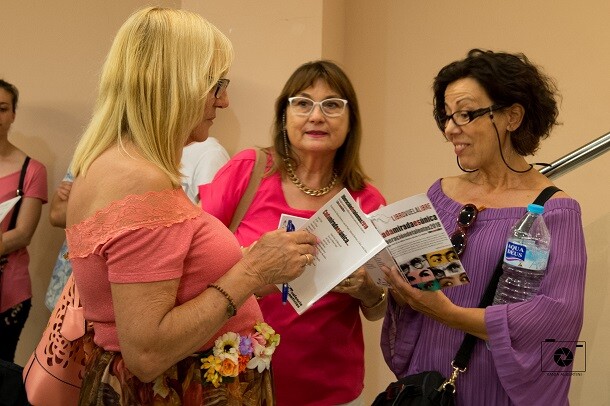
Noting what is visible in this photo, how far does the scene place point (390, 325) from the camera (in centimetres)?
243

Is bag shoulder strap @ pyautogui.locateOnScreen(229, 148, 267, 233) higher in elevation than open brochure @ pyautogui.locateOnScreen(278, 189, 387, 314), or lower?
lower

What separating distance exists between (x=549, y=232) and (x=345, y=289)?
0.70m

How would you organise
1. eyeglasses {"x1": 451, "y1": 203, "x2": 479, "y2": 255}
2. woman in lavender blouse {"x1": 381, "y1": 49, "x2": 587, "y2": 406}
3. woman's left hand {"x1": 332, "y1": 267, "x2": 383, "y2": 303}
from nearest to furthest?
woman in lavender blouse {"x1": 381, "y1": 49, "x2": 587, "y2": 406}
eyeglasses {"x1": 451, "y1": 203, "x2": 479, "y2": 255}
woman's left hand {"x1": 332, "y1": 267, "x2": 383, "y2": 303}

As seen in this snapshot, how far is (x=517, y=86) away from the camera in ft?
7.35

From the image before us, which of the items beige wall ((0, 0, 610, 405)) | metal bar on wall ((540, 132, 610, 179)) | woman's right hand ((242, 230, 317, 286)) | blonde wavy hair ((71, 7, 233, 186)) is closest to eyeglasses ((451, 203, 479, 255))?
woman's right hand ((242, 230, 317, 286))

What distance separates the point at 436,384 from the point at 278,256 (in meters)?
0.61

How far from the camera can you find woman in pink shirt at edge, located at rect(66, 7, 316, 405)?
1.62 meters

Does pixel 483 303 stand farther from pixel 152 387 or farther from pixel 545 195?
pixel 152 387

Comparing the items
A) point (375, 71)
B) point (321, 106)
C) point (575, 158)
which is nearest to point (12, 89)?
point (375, 71)

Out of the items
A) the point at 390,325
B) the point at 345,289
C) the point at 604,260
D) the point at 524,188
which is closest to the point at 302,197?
the point at 345,289

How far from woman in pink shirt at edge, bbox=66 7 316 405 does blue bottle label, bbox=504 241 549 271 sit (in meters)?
0.61

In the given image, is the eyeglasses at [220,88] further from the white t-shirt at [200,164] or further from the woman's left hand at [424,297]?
the white t-shirt at [200,164]

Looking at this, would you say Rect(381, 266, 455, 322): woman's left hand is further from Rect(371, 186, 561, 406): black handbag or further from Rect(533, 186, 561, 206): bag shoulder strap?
Rect(533, 186, 561, 206): bag shoulder strap

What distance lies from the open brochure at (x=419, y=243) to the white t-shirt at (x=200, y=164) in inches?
67.0
